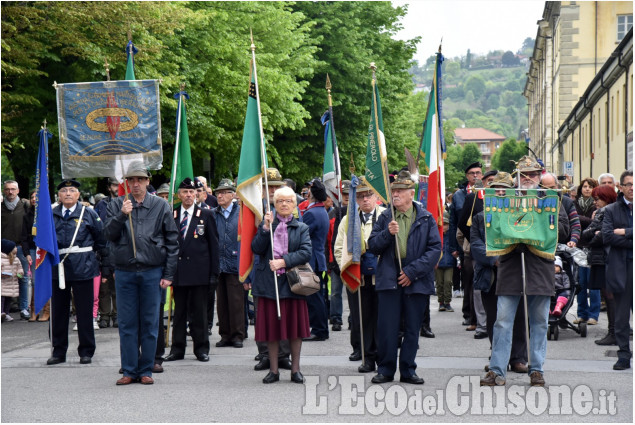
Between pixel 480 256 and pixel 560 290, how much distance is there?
104 inches

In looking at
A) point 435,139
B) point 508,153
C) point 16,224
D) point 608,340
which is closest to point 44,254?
point 435,139

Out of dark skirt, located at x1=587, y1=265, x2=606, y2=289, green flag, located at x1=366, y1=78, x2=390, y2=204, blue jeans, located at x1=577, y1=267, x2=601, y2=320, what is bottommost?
blue jeans, located at x1=577, y1=267, x2=601, y2=320

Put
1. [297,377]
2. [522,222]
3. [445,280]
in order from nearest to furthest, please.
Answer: [522,222] → [297,377] → [445,280]

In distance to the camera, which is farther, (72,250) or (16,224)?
(16,224)

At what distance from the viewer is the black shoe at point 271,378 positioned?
376 inches

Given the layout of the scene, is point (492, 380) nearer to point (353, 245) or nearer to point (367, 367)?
point (367, 367)

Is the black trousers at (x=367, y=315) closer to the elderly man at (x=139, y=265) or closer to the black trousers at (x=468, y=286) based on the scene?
the elderly man at (x=139, y=265)

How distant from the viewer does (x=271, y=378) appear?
9.57 meters

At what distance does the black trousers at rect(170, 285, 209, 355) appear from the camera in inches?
448

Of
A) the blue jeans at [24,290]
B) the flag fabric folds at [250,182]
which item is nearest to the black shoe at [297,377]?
the flag fabric folds at [250,182]

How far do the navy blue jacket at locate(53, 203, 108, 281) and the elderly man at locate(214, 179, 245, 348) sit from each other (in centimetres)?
170

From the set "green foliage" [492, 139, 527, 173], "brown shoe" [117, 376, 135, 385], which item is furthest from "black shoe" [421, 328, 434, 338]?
"green foliage" [492, 139, 527, 173]

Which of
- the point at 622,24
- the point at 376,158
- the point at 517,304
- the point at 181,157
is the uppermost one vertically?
the point at 622,24

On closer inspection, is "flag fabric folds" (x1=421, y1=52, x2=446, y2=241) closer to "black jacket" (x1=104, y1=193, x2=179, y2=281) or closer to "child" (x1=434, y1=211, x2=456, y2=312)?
"black jacket" (x1=104, y1=193, x2=179, y2=281)
